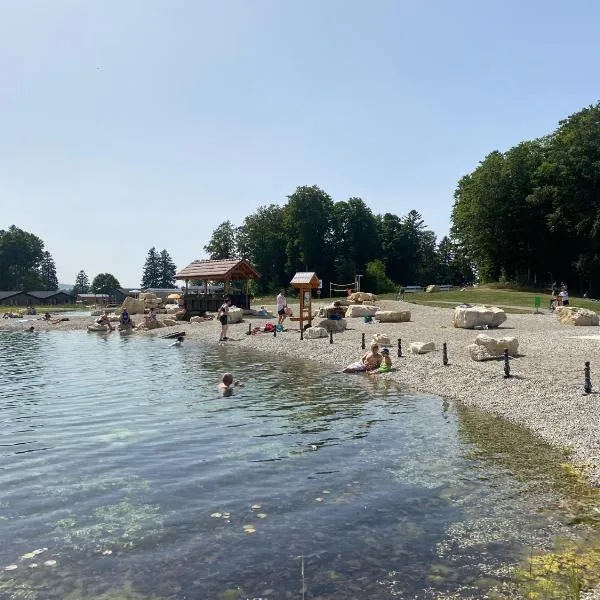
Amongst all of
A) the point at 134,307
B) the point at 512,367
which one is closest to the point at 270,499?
the point at 512,367

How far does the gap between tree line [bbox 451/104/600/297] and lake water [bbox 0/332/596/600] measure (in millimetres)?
53813

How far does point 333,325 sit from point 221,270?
17574mm

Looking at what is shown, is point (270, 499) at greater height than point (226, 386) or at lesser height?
lesser

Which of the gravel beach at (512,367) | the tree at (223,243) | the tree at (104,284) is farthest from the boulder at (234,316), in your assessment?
the tree at (104,284)

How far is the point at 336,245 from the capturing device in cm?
9925

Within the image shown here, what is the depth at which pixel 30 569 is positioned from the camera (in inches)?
277

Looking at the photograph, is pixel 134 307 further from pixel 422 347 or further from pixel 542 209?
pixel 542 209

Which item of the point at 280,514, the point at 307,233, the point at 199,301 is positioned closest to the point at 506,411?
the point at 280,514

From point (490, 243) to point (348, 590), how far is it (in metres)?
70.8

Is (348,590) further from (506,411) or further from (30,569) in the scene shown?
(506,411)

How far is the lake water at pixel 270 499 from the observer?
6855mm

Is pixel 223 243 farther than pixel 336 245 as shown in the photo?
Yes

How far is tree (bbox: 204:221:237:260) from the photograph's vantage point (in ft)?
389

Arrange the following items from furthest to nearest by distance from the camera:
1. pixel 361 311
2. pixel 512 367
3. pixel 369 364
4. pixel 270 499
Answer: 1. pixel 361 311
2. pixel 369 364
3. pixel 512 367
4. pixel 270 499
